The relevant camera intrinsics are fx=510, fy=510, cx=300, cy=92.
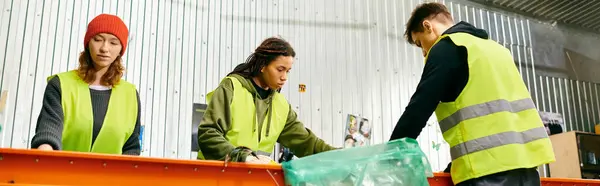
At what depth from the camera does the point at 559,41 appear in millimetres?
5777

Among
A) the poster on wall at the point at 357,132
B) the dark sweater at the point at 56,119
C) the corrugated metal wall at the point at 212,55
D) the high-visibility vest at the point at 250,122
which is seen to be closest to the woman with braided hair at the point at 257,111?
the high-visibility vest at the point at 250,122

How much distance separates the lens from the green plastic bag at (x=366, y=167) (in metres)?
1.43

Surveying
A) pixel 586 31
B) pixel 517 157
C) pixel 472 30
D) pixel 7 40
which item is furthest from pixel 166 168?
pixel 586 31

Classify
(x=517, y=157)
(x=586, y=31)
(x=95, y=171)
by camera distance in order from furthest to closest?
(x=586, y=31)
(x=517, y=157)
(x=95, y=171)

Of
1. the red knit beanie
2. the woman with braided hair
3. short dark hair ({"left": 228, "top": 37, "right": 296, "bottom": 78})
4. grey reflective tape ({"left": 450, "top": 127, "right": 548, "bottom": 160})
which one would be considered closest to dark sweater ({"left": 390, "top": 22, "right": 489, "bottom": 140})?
grey reflective tape ({"left": 450, "top": 127, "right": 548, "bottom": 160})

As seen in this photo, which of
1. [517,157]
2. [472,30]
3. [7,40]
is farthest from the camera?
[7,40]

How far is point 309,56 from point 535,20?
3.03 meters

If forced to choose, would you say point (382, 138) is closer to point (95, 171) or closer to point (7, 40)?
point (7, 40)

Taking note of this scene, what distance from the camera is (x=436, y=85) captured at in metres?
1.60

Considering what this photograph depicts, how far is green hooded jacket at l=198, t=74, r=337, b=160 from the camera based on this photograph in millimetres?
1745

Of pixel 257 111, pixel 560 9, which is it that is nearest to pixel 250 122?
pixel 257 111

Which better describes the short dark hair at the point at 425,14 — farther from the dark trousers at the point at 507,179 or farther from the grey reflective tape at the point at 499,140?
the dark trousers at the point at 507,179

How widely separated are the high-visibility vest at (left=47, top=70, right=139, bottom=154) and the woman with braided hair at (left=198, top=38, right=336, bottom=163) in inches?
12.3

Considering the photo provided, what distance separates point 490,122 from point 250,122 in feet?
3.06
